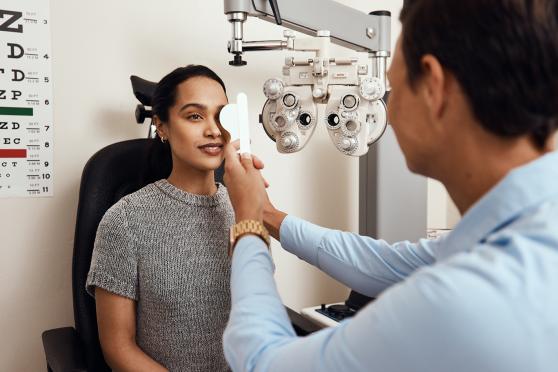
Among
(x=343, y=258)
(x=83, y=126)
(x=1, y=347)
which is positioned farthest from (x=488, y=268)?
(x=1, y=347)

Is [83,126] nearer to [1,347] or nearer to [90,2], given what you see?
[90,2]

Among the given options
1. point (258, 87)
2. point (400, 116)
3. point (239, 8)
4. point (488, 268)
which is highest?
point (239, 8)

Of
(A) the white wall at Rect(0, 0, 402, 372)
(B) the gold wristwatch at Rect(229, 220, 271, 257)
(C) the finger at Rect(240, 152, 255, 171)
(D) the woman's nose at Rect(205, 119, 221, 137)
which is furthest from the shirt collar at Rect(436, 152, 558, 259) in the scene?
(A) the white wall at Rect(0, 0, 402, 372)

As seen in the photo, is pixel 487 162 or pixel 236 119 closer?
pixel 487 162

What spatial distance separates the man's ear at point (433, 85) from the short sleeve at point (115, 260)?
2.34ft

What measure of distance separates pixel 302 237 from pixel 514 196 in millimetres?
560

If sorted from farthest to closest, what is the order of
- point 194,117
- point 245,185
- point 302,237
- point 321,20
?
1. point 321,20
2. point 194,117
3. point 302,237
4. point 245,185

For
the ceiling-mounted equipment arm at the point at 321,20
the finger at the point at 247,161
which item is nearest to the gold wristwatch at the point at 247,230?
the finger at the point at 247,161

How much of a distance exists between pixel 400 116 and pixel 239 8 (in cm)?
60

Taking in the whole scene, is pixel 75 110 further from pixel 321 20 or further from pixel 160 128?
pixel 321 20

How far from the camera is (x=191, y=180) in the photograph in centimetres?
121

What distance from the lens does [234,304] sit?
70 cm

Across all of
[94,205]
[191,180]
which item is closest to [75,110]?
[94,205]

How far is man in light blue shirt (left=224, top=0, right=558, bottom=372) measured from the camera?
0.48 m
